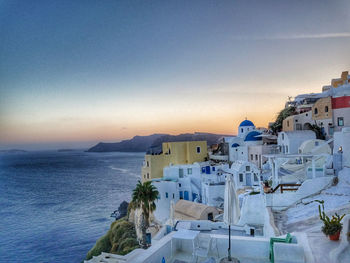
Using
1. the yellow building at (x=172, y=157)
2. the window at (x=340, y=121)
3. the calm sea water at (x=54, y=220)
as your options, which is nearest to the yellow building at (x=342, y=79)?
the window at (x=340, y=121)

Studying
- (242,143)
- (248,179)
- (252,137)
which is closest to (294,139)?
(248,179)

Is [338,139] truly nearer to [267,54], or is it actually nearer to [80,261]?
[267,54]

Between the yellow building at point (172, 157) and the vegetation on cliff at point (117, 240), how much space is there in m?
6.60

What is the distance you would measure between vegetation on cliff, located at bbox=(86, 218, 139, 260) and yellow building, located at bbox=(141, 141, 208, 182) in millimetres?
6603

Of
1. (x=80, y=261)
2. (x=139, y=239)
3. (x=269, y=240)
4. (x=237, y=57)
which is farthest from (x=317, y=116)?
(x=80, y=261)

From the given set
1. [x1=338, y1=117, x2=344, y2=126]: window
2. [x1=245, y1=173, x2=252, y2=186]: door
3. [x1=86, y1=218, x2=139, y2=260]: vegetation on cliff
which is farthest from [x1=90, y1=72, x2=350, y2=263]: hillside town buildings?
[x1=86, y1=218, x2=139, y2=260]: vegetation on cliff

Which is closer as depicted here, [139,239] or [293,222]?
Answer: [293,222]

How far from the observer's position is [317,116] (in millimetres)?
27875

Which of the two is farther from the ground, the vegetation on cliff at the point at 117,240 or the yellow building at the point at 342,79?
the yellow building at the point at 342,79

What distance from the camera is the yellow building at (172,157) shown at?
32562 millimetres

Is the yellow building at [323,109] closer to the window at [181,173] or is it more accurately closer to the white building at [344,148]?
the white building at [344,148]

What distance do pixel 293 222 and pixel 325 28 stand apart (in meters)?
15.2

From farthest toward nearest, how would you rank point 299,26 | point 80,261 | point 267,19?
point 80,261
point 299,26
point 267,19

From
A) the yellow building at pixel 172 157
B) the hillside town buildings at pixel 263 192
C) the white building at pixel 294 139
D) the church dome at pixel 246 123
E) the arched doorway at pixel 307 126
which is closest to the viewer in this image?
the hillside town buildings at pixel 263 192
